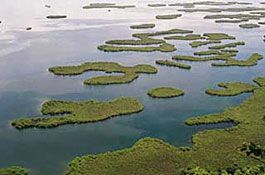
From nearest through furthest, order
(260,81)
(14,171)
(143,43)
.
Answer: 1. (14,171)
2. (260,81)
3. (143,43)

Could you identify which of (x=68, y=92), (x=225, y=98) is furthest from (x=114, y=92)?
(x=225, y=98)

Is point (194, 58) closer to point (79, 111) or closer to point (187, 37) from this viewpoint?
point (187, 37)

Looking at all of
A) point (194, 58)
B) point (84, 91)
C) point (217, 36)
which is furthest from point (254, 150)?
point (217, 36)

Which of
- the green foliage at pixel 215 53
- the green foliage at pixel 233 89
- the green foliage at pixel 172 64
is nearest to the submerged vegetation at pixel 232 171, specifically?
the green foliage at pixel 233 89

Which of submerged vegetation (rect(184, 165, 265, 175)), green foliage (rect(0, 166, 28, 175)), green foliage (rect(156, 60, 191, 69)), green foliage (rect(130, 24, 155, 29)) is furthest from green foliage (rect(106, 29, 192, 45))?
submerged vegetation (rect(184, 165, 265, 175))

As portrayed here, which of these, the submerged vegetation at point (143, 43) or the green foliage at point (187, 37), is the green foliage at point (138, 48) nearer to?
the submerged vegetation at point (143, 43)

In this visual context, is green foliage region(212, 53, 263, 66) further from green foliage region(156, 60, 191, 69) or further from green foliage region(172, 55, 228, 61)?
green foliage region(156, 60, 191, 69)

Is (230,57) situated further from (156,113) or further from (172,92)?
(156,113)
